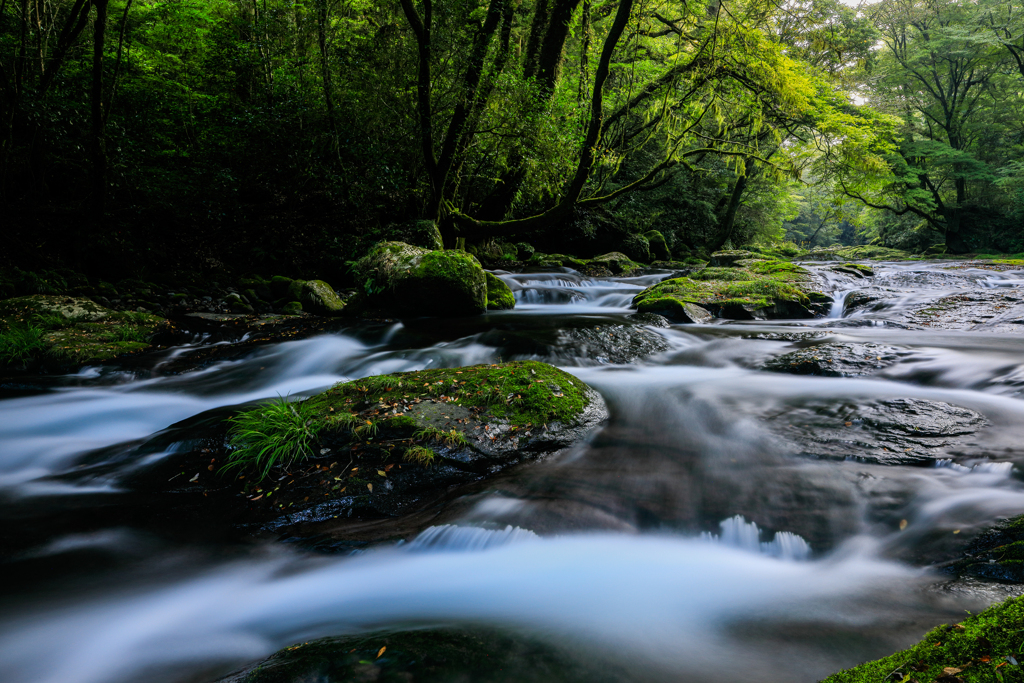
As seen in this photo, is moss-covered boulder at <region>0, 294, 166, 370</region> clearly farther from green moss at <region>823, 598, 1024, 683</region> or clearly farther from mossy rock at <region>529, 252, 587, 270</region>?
mossy rock at <region>529, 252, 587, 270</region>

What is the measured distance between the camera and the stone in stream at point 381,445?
3039mm

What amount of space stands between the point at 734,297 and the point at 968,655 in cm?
874

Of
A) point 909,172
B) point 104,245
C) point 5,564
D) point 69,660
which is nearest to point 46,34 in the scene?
point 104,245

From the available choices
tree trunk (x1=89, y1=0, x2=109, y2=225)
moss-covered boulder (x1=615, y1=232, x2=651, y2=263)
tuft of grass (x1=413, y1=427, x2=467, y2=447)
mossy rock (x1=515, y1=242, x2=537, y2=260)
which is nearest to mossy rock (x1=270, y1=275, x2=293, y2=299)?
tree trunk (x1=89, y1=0, x2=109, y2=225)

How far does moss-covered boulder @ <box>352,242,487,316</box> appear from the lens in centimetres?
815

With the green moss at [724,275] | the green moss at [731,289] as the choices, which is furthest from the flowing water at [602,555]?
the green moss at [724,275]

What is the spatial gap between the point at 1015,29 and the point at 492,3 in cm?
2848

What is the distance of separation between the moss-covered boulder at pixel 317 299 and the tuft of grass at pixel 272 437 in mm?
5567

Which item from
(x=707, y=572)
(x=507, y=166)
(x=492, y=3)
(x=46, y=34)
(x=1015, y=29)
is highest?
(x=1015, y=29)

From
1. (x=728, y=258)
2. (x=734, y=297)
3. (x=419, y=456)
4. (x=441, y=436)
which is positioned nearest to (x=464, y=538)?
(x=419, y=456)

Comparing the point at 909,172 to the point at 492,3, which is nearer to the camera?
the point at 492,3

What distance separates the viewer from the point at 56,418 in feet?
15.2

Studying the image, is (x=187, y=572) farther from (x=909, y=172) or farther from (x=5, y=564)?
(x=909, y=172)

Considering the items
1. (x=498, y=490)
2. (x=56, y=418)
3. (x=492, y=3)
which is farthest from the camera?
(x=492, y=3)
